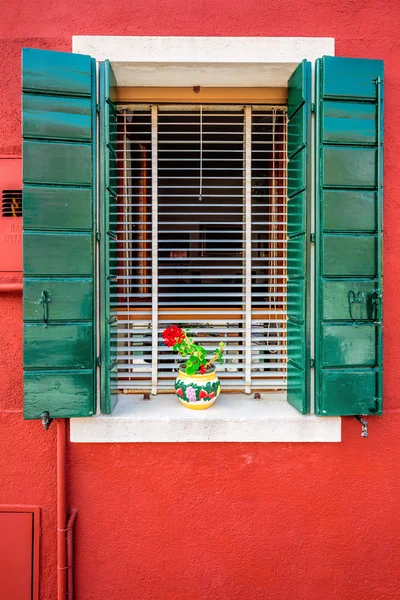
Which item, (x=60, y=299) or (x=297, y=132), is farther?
(x=297, y=132)

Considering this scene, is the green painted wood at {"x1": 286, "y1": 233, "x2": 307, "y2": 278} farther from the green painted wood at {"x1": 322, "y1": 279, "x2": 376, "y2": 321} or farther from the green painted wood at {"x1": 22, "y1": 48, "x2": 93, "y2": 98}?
the green painted wood at {"x1": 22, "y1": 48, "x2": 93, "y2": 98}

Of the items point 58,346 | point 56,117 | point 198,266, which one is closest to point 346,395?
point 198,266

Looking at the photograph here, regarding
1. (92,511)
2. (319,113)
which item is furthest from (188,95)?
(92,511)

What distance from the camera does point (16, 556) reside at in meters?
2.32

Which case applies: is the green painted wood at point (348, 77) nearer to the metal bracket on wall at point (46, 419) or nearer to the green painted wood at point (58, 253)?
the green painted wood at point (58, 253)

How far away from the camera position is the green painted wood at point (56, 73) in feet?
6.94

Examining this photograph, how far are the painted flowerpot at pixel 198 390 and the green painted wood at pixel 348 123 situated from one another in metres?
1.56

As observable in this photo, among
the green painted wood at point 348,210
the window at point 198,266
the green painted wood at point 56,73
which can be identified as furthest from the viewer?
the window at point 198,266

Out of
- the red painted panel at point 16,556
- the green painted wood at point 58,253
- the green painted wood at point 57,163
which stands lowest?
the red painted panel at point 16,556

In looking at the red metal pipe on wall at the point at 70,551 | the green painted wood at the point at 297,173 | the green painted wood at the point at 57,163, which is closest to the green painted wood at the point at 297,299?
the green painted wood at the point at 297,173

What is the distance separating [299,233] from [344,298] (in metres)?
0.46

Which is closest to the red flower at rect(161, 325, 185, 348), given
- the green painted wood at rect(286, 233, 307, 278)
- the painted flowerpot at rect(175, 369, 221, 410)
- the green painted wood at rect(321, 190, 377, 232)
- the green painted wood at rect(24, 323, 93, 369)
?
the painted flowerpot at rect(175, 369, 221, 410)

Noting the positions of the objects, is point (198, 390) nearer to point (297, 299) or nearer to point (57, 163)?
point (297, 299)

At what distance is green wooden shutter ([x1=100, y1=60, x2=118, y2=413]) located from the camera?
2201 millimetres
